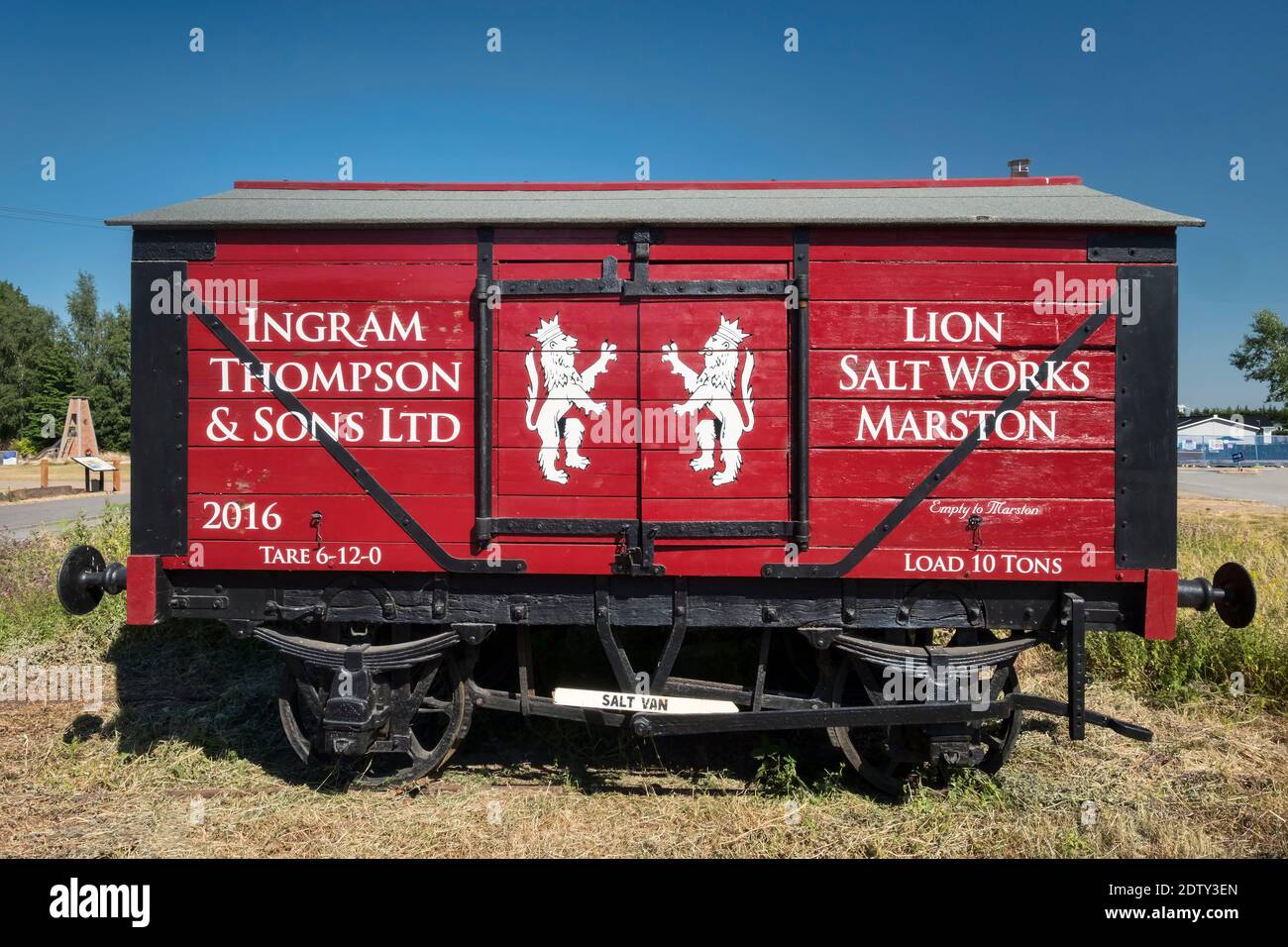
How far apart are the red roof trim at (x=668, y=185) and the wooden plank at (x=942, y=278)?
828 mm

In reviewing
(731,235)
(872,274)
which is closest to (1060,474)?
(872,274)

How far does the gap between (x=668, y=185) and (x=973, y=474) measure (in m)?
2.68

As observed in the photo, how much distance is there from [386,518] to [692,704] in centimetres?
216

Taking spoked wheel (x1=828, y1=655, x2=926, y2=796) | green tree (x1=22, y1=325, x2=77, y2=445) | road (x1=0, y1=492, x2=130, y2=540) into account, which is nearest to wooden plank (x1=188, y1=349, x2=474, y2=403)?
spoked wheel (x1=828, y1=655, x2=926, y2=796)

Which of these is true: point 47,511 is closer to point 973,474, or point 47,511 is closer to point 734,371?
point 734,371

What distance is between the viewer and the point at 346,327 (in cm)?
403

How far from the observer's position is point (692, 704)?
4113 millimetres

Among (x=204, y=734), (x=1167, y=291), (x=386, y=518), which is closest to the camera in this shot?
(x=1167, y=291)

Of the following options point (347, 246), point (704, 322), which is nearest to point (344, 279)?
point (347, 246)

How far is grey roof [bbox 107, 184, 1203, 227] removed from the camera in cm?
381

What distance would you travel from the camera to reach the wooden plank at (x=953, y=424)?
3.83 meters

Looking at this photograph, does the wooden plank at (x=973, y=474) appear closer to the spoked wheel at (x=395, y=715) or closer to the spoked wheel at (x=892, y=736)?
the spoked wheel at (x=892, y=736)

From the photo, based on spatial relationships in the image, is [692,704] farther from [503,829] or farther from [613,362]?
[613,362]

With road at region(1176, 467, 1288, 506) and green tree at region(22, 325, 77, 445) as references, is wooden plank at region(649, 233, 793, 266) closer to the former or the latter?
road at region(1176, 467, 1288, 506)
